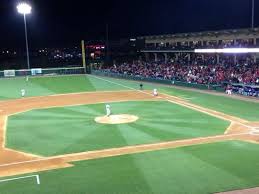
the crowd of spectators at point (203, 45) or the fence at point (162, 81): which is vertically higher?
the crowd of spectators at point (203, 45)

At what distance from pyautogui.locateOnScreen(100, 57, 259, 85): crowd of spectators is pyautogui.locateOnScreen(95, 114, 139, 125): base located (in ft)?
47.2

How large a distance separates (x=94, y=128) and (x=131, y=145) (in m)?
4.55

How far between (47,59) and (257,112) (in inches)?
2859

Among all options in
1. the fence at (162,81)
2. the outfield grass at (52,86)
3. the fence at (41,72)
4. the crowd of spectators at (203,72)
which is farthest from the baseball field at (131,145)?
the fence at (41,72)

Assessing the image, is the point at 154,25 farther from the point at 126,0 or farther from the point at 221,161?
the point at 221,161

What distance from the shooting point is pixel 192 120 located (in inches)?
976

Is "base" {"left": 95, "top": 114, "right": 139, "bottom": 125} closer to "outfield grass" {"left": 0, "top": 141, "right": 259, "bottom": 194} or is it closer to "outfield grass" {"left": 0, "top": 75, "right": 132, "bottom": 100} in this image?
"outfield grass" {"left": 0, "top": 141, "right": 259, "bottom": 194}

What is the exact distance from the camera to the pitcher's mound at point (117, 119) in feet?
82.3

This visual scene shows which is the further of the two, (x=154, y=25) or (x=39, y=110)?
(x=154, y=25)

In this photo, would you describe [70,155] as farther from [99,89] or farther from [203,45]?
[203,45]

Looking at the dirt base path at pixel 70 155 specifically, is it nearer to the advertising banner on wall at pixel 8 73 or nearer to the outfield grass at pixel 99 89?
the outfield grass at pixel 99 89

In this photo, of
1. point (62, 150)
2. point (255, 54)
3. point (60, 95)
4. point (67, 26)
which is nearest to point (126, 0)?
point (67, 26)

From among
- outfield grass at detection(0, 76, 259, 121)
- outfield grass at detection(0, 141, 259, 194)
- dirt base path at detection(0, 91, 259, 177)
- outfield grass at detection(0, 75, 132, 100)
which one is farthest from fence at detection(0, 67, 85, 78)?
outfield grass at detection(0, 141, 259, 194)

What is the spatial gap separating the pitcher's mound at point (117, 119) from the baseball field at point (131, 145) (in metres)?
0.06
